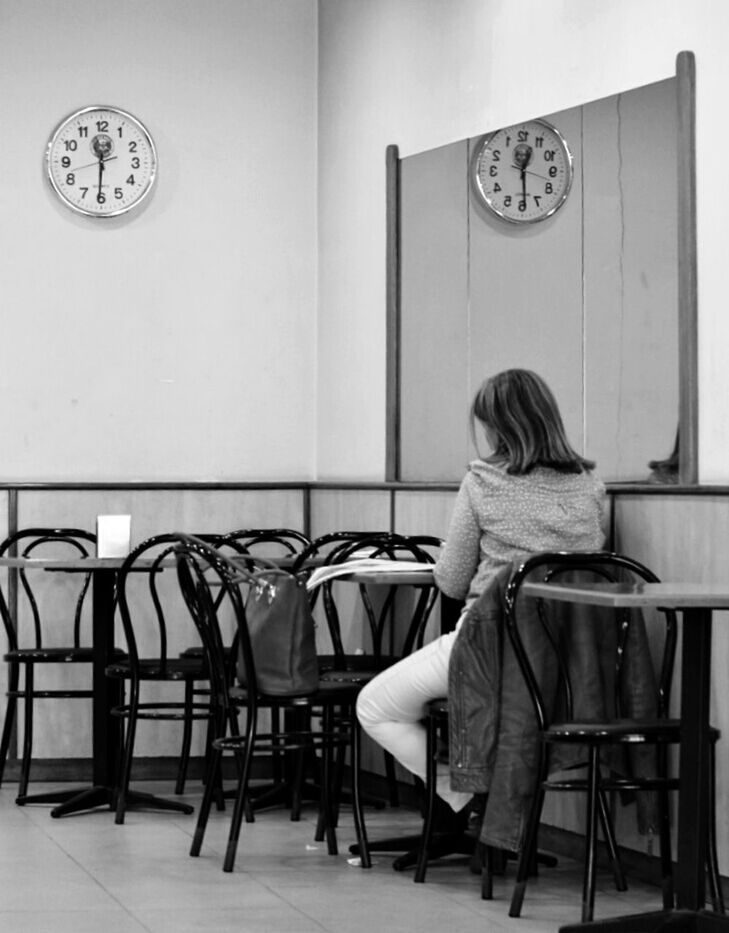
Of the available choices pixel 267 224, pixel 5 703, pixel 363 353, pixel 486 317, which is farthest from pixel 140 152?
pixel 5 703

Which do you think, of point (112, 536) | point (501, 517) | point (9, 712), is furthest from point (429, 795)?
point (9, 712)

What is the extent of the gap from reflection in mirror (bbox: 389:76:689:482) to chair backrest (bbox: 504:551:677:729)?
1.77 ft

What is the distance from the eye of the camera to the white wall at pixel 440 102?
442cm

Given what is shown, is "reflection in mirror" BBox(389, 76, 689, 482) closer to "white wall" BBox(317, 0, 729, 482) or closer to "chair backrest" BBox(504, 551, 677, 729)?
"white wall" BBox(317, 0, 729, 482)

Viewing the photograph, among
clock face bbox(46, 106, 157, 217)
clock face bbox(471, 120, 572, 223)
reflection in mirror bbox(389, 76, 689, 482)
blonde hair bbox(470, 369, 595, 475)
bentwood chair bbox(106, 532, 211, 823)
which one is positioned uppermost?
clock face bbox(46, 106, 157, 217)

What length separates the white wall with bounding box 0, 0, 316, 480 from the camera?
20.9 feet

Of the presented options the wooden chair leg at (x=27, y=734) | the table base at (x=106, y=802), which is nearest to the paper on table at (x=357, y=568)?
the table base at (x=106, y=802)

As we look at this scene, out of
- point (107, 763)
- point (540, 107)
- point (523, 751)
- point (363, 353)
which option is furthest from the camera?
point (363, 353)

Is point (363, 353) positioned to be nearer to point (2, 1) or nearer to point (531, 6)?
point (531, 6)

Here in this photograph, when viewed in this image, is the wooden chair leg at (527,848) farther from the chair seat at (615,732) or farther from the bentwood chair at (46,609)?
the bentwood chair at (46,609)

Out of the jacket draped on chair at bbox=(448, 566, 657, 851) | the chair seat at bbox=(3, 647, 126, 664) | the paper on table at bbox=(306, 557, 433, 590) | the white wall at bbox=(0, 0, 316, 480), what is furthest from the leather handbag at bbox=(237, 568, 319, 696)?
the white wall at bbox=(0, 0, 316, 480)

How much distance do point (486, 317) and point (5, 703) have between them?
2303mm

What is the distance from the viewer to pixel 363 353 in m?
6.27

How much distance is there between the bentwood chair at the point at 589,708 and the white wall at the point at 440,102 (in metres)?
0.45
